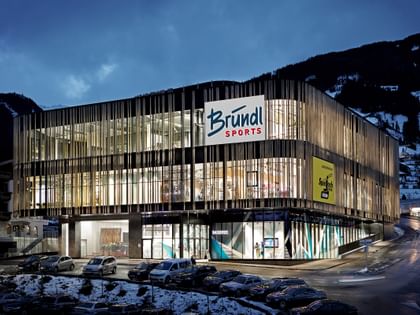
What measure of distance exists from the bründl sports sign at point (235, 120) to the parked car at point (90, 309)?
1440 inches

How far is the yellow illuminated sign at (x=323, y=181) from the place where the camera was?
75.9 meters

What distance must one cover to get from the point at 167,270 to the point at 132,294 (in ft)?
22.6

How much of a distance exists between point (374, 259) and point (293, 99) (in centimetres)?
2083

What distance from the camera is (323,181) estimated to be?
78.3 metres

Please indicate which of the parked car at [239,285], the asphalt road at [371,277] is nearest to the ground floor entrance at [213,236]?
the asphalt road at [371,277]

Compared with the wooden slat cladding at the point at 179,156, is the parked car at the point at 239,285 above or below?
below

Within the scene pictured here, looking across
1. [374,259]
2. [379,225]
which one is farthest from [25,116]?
[379,225]

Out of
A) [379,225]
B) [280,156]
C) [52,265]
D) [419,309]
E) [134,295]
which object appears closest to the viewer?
[419,309]

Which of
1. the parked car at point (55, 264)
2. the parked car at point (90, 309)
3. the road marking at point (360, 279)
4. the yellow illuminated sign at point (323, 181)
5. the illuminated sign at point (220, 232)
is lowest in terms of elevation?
the road marking at point (360, 279)

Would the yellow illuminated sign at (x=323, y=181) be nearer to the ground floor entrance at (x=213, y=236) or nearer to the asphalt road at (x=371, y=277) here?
the ground floor entrance at (x=213, y=236)

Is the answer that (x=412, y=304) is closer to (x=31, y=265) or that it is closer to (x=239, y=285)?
(x=239, y=285)

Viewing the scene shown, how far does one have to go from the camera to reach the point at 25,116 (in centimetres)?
9069

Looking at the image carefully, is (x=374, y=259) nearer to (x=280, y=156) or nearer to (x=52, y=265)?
(x=280, y=156)

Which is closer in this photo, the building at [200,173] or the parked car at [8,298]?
the parked car at [8,298]
